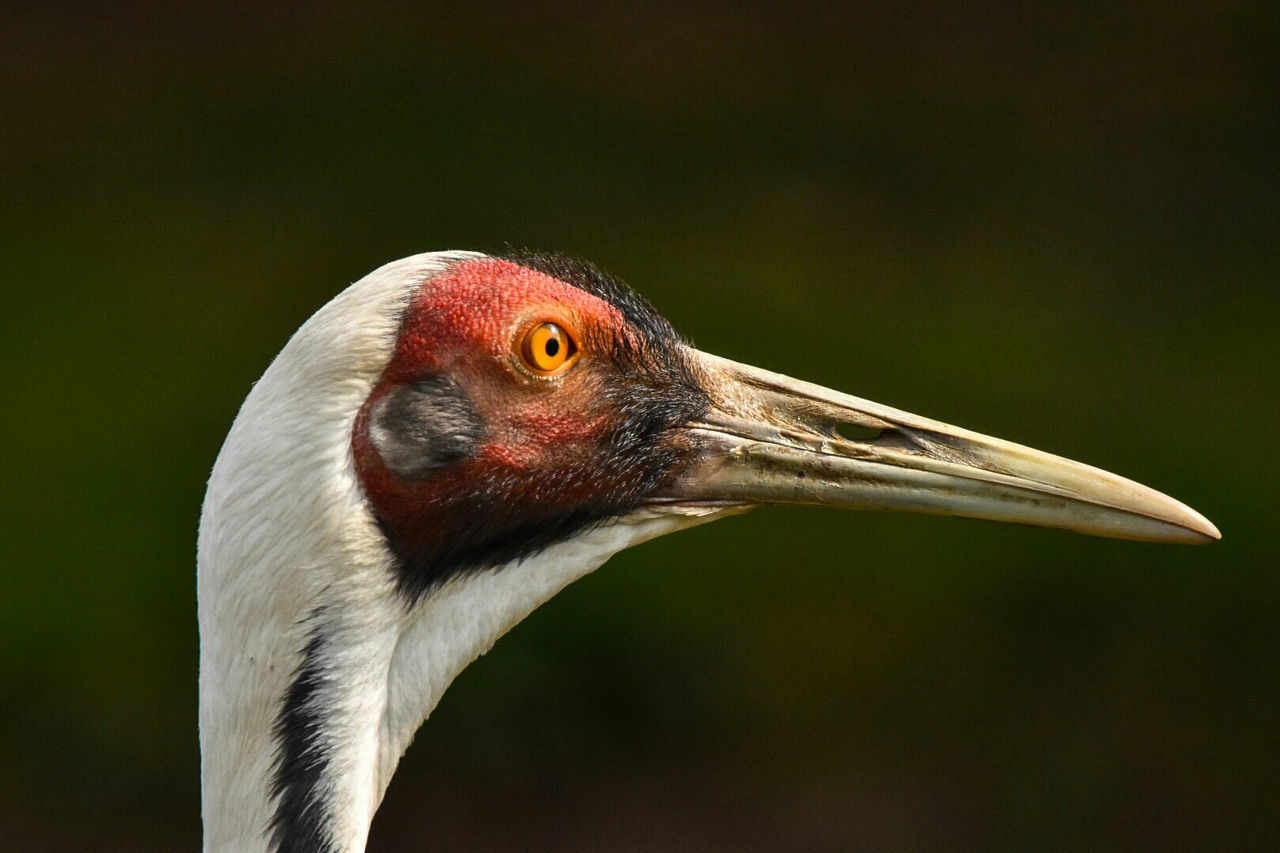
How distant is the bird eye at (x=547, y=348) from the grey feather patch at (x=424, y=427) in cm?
13

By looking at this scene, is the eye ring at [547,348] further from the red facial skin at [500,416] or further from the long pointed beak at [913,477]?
the long pointed beak at [913,477]

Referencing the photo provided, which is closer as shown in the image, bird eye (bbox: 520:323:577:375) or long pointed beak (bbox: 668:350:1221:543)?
bird eye (bbox: 520:323:577:375)

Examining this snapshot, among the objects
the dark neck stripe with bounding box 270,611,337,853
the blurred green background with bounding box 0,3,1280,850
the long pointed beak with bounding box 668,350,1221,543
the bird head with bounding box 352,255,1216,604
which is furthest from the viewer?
the blurred green background with bounding box 0,3,1280,850

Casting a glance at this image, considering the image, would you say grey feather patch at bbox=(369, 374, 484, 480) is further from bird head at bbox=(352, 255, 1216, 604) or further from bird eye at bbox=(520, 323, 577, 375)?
bird eye at bbox=(520, 323, 577, 375)

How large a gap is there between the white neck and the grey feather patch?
1.9 inches

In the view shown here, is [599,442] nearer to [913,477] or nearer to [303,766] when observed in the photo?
[913,477]

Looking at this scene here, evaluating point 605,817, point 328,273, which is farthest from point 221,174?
point 605,817

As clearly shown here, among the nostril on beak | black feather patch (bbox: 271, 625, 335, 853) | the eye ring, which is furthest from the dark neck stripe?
the nostril on beak

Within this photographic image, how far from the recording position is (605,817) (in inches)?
232

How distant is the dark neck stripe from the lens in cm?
258

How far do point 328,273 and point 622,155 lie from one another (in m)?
1.54

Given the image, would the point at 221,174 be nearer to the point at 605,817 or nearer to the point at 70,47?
the point at 70,47

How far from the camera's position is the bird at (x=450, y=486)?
260 centimetres

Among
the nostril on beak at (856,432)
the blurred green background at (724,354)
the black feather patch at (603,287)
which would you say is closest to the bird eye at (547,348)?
the black feather patch at (603,287)
